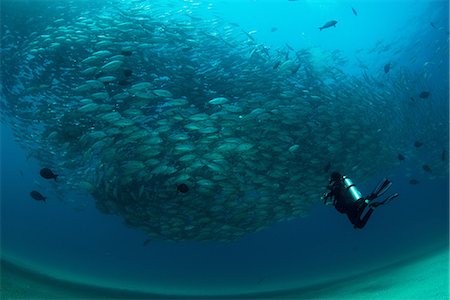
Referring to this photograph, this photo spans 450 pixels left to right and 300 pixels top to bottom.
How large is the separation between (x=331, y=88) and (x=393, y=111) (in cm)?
448

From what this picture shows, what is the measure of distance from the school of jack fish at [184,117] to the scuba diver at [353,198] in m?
4.62

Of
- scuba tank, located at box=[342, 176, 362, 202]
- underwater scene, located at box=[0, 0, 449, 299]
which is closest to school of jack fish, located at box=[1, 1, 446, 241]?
underwater scene, located at box=[0, 0, 449, 299]

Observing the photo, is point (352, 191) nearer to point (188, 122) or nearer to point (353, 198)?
point (353, 198)

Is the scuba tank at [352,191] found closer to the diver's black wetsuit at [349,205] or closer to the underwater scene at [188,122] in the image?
the diver's black wetsuit at [349,205]

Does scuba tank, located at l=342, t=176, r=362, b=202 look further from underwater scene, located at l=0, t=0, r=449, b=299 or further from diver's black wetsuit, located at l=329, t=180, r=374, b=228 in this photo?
underwater scene, located at l=0, t=0, r=449, b=299

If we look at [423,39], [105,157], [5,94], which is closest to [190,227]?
[105,157]

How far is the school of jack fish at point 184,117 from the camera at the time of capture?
9195mm

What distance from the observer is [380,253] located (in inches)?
801

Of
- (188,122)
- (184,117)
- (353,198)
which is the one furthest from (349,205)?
(188,122)

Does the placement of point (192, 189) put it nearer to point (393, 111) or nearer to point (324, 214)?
point (393, 111)

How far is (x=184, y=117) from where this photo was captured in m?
8.95

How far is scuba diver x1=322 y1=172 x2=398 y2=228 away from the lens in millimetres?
3471

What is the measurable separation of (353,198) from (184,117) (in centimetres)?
600

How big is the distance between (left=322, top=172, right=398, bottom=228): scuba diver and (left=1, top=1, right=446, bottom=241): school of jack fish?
15.1ft
